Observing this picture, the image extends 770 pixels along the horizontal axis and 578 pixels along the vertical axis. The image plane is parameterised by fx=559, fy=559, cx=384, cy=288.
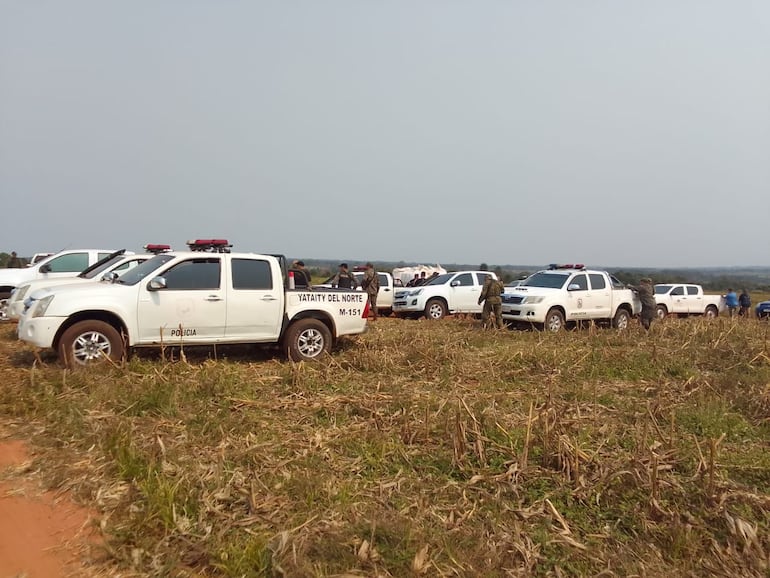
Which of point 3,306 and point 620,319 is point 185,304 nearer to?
point 3,306

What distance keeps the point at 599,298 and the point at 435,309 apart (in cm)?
475

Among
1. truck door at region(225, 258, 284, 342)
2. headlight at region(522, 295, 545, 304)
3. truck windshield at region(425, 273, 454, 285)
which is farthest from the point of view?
truck windshield at region(425, 273, 454, 285)

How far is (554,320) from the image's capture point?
14695mm

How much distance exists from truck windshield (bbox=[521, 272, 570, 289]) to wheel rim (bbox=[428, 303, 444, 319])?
2809 millimetres

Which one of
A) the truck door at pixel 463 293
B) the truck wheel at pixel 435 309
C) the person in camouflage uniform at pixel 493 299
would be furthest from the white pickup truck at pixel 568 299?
the truck wheel at pixel 435 309

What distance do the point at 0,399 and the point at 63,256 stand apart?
8590mm

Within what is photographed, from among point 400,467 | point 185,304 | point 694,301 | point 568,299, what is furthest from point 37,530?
point 694,301

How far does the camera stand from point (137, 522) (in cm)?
379

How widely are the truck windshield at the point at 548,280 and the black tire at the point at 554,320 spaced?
2.49ft

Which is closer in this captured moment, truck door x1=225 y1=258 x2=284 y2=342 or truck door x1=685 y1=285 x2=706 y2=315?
truck door x1=225 y1=258 x2=284 y2=342

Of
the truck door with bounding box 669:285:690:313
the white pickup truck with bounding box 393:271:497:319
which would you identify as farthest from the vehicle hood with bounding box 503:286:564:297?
the truck door with bounding box 669:285:690:313

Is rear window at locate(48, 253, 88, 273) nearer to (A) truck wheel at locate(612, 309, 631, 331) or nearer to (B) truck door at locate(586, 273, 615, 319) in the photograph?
(B) truck door at locate(586, 273, 615, 319)

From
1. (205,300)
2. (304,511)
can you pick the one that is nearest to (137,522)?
(304,511)

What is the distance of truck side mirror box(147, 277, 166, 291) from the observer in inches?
310
